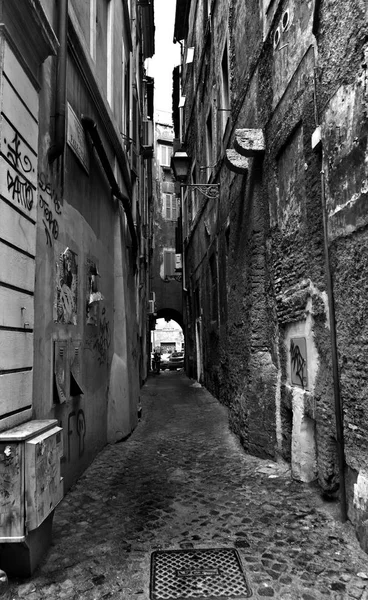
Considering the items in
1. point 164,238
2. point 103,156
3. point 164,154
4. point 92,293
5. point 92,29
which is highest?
point 164,154

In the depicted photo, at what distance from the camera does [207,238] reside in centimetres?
1188

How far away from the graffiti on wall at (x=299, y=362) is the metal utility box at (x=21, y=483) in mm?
2619

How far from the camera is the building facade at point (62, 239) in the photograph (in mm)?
3021

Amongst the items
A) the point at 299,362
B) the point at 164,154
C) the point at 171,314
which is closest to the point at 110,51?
the point at 299,362

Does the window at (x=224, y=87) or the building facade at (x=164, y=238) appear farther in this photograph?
the building facade at (x=164, y=238)

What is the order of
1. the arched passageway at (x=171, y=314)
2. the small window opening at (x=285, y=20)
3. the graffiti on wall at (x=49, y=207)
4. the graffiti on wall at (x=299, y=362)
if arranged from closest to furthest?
the graffiti on wall at (x=49, y=207) → the graffiti on wall at (x=299, y=362) → the small window opening at (x=285, y=20) → the arched passageway at (x=171, y=314)

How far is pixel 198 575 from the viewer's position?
9.45ft

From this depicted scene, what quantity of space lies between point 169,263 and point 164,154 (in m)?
8.32

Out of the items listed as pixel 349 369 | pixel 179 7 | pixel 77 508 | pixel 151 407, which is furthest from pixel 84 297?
pixel 179 7

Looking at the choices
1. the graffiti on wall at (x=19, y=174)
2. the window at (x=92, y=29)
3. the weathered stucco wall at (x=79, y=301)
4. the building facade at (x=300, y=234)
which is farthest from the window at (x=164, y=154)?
the graffiti on wall at (x=19, y=174)

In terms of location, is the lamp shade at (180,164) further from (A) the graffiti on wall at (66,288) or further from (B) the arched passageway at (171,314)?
(B) the arched passageway at (171,314)

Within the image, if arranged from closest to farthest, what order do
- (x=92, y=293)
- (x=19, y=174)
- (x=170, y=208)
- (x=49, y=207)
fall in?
(x=19, y=174)
(x=49, y=207)
(x=92, y=293)
(x=170, y=208)

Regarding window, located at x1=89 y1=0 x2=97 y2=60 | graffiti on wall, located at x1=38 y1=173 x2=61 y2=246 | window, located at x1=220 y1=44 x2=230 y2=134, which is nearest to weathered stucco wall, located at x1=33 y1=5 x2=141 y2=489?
graffiti on wall, located at x1=38 y1=173 x2=61 y2=246

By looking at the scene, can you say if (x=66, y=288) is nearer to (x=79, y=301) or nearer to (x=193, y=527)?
(x=79, y=301)
